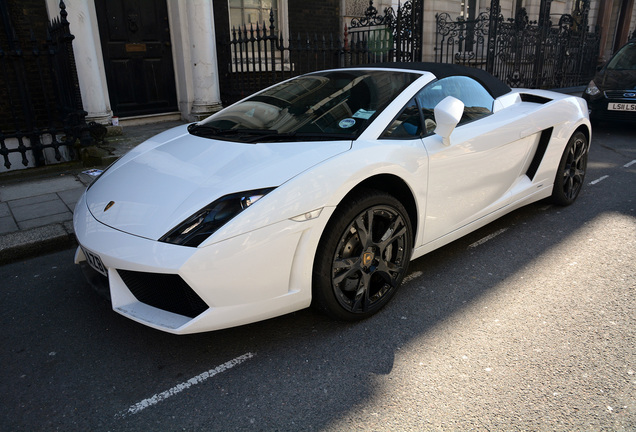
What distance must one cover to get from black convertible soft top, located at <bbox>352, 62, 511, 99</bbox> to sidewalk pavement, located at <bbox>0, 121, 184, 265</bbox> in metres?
2.97

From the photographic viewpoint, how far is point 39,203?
4895 millimetres

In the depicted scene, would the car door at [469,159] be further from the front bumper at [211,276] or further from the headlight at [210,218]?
the headlight at [210,218]

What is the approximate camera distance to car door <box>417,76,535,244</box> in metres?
3.12

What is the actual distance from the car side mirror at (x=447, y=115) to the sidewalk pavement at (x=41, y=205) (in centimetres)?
309

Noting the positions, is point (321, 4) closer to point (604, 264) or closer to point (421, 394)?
point (604, 264)

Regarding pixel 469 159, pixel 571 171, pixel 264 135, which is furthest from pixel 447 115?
pixel 571 171

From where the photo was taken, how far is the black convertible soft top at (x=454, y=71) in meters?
3.51

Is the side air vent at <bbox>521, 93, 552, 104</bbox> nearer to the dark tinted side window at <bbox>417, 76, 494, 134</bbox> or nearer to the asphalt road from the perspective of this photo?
the dark tinted side window at <bbox>417, 76, 494, 134</bbox>

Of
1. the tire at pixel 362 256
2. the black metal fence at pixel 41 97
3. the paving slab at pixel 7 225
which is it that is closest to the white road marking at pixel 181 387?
the tire at pixel 362 256

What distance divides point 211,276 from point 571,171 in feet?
12.7

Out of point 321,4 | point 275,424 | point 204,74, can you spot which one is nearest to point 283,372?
point 275,424

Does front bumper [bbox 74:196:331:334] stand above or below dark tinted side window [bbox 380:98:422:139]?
below

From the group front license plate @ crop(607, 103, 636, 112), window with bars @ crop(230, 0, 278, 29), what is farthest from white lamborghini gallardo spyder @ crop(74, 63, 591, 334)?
window with bars @ crop(230, 0, 278, 29)

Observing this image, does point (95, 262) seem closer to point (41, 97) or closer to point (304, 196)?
point (304, 196)
